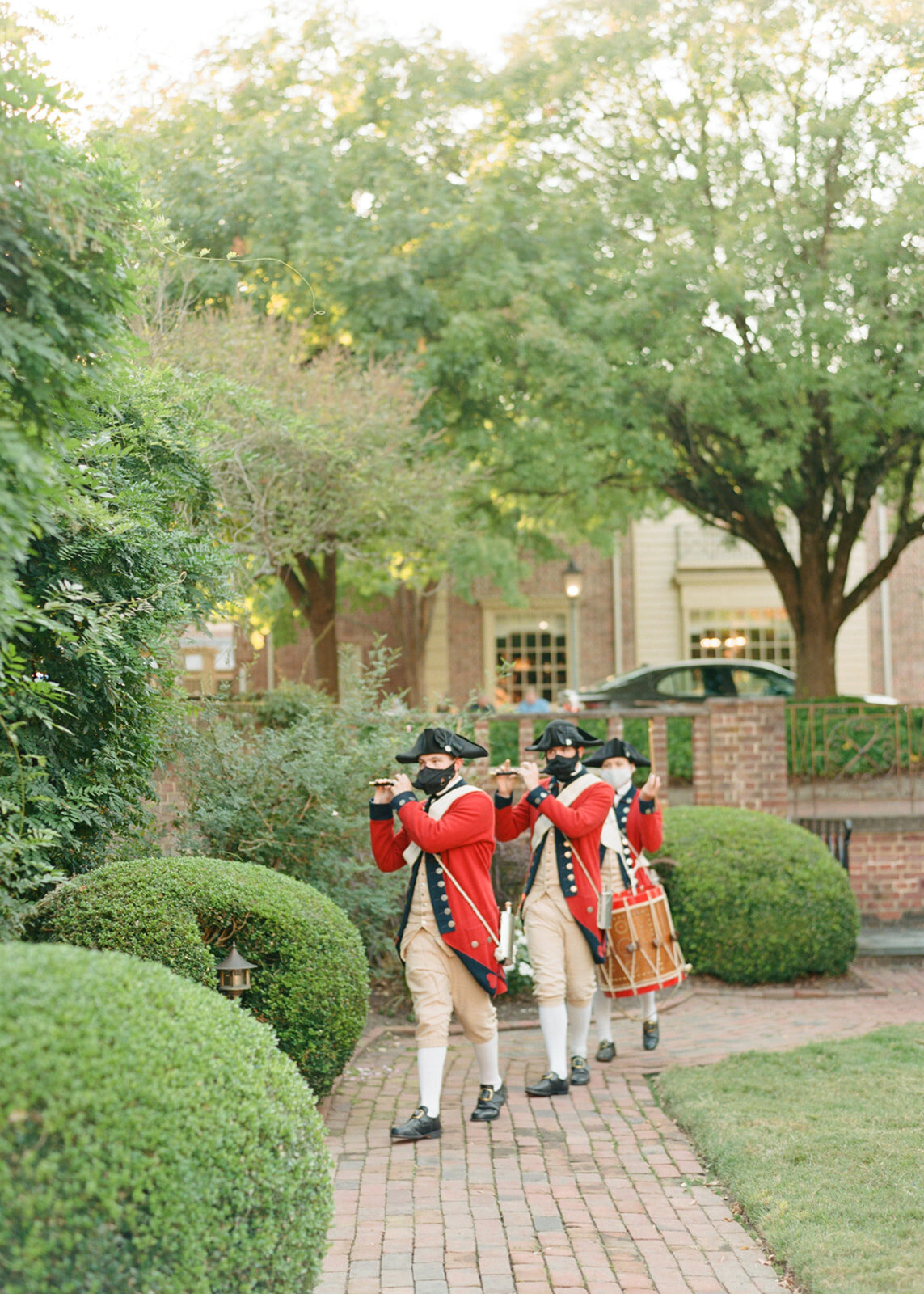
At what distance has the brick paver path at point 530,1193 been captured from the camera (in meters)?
4.13

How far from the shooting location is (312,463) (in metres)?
11.8

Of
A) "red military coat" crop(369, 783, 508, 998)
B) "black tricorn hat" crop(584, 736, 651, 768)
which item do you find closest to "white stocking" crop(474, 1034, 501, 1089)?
"red military coat" crop(369, 783, 508, 998)

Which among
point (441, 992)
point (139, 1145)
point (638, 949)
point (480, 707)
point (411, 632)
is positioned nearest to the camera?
point (139, 1145)

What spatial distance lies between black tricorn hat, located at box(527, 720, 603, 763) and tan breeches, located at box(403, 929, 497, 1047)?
1.31m

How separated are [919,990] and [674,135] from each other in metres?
10.2

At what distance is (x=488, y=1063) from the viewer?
19.7ft

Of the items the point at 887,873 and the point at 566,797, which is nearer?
the point at 566,797

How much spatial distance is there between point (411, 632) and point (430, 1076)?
55.8 feet

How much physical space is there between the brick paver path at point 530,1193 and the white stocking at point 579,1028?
7.9 inches

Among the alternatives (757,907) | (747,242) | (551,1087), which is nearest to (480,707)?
(757,907)

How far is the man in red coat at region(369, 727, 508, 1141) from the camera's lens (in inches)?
226

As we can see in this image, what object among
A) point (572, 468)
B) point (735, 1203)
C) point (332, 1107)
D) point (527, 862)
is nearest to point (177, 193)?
point (572, 468)

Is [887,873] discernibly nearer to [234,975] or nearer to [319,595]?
[234,975]

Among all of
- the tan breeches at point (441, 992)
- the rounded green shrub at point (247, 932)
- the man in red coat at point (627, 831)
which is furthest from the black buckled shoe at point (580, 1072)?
the rounded green shrub at point (247, 932)
